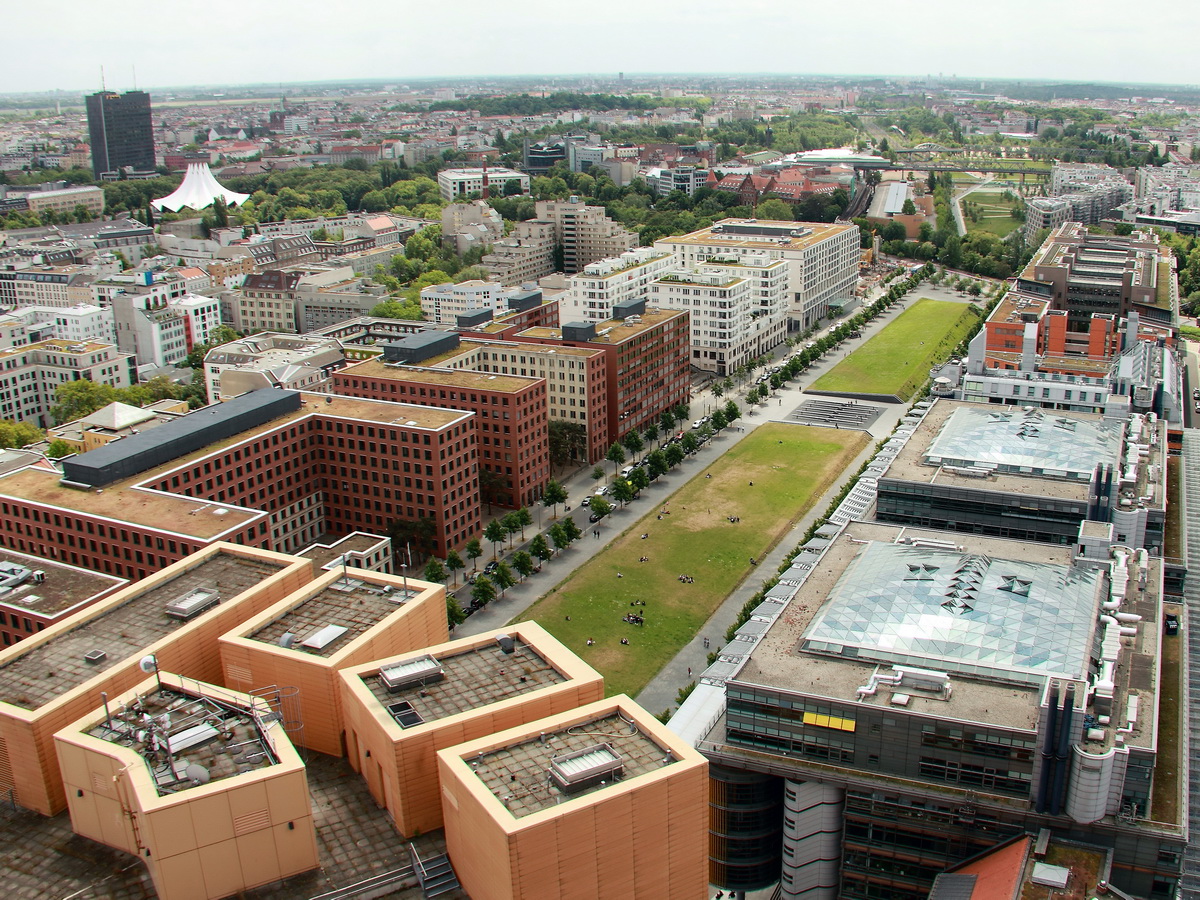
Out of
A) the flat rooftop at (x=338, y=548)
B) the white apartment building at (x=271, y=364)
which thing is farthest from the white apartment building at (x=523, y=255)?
the flat rooftop at (x=338, y=548)

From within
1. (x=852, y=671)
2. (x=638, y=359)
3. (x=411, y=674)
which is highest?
(x=411, y=674)

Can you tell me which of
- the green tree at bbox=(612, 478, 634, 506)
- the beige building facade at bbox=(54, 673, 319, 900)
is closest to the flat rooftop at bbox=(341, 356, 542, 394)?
the green tree at bbox=(612, 478, 634, 506)

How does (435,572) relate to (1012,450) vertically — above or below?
below

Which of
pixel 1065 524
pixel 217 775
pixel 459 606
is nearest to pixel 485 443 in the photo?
pixel 459 606

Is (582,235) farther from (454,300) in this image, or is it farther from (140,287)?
(140,287)

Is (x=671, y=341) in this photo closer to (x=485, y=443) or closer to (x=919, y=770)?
(x=485, y=443)

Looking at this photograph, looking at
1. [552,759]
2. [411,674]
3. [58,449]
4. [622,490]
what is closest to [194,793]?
[411,674]
